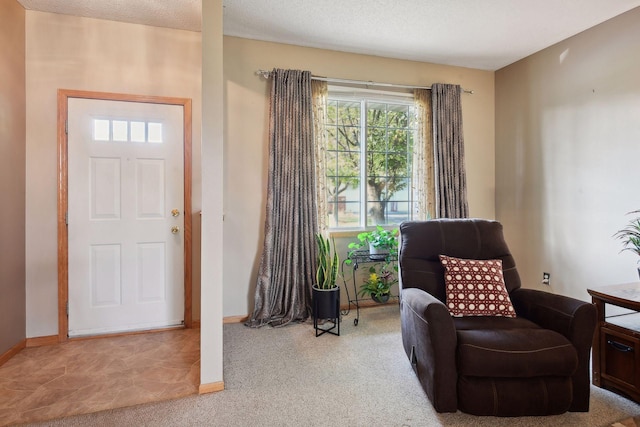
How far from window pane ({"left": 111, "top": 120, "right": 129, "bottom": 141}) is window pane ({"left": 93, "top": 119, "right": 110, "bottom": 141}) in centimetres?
5

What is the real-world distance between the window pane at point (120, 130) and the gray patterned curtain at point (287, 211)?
4.02 ft

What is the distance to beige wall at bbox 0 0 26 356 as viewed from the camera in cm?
227

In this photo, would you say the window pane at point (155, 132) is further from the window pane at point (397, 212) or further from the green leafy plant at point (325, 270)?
the window pane at point (397, 212)

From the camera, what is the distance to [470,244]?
7.67 feet

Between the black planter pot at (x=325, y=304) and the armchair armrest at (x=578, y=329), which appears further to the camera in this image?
the black planter pot at (x=325, y=304)

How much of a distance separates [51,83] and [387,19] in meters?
2.79

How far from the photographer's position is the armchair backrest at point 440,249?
2.24m

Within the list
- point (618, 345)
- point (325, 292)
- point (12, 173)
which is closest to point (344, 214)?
point (325, 292)

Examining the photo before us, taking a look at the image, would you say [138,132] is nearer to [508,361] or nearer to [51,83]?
[51,83]

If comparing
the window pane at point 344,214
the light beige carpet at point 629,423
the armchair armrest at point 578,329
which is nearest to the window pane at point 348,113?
the window pane at point 344,214

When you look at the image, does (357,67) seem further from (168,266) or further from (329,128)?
(168,266)

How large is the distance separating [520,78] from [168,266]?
412 cm

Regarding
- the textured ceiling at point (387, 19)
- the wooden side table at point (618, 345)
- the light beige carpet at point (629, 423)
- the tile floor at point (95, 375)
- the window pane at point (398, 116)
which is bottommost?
the light beige carpet at point (629, 423)

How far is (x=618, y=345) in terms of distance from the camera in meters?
1.88
